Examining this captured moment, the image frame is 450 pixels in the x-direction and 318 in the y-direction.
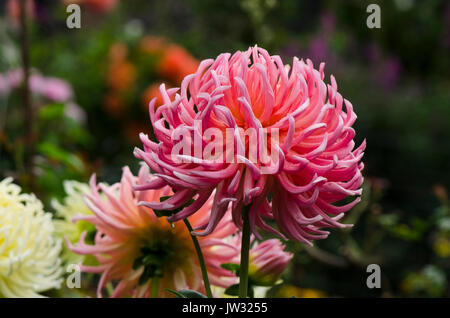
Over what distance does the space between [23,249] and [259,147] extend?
28 cm

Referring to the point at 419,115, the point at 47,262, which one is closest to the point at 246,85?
the point at 47,262

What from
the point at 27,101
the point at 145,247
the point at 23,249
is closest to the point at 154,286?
the point at 145,247

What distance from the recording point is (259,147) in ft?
1.23

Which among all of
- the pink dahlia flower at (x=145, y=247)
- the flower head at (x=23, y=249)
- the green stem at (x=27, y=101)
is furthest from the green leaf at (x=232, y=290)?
the green stem at (x=27, y=101)

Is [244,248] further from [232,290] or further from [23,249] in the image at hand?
[23,249]

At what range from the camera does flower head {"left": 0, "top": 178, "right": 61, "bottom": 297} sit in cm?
50

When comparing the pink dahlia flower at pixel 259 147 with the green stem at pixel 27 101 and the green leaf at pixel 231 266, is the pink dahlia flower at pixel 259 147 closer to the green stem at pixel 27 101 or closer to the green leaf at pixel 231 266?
the green leaf at pixel 231 266

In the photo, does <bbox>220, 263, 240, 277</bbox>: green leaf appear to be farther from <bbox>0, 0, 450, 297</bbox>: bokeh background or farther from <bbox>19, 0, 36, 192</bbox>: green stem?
<bbox>19, 0, 36, 192</bbox>: green stem

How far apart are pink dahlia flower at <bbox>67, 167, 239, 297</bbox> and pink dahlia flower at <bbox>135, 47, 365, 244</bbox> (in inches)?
3.4

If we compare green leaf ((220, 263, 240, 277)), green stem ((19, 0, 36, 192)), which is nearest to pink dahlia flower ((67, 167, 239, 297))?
green leaf ((220, 263, 240, 277))

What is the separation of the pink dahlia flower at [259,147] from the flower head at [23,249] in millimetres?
184

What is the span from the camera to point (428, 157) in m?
2.15

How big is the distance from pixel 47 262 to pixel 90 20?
2761mm
